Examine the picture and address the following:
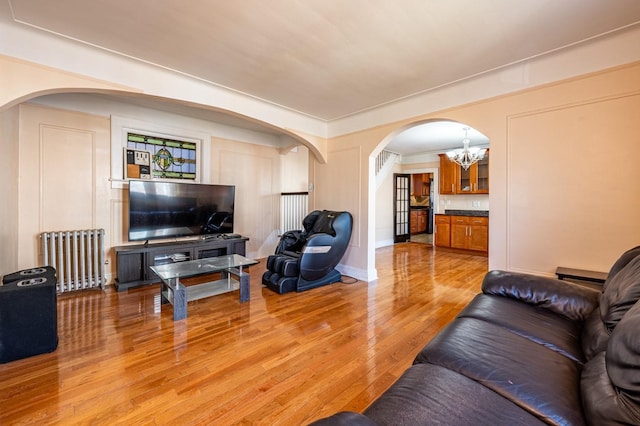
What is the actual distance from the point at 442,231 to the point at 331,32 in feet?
18.8

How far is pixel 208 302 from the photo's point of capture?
313 centimetres

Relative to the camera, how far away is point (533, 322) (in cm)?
158

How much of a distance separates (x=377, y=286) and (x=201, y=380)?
2622 millimetres

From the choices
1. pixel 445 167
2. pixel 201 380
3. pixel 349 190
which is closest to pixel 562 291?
pixel 201 380

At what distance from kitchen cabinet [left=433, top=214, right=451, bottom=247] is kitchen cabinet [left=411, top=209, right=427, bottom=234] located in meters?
1.40

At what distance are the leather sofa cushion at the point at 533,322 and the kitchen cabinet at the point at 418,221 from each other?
648 cm

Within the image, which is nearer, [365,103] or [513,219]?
[513,219]

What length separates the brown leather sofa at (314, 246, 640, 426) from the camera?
2.83 ft

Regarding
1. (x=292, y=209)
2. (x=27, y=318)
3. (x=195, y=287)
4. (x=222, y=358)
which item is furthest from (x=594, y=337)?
(x=292, y=209)

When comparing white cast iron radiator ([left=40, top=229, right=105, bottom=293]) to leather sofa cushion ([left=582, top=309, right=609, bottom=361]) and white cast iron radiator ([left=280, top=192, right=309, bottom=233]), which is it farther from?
leather sofa cushion ([left=582, top=309, right=609, bottom=361])

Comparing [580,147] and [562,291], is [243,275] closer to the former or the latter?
[562,291]

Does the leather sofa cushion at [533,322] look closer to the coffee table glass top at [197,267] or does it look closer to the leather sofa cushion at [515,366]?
the leather sofa cushion at [515,366]

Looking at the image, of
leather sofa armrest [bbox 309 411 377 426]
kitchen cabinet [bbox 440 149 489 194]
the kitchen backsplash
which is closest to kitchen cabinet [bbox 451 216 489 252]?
the kitchen backsplash

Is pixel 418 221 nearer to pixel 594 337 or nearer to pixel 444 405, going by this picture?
pixel 594 337
